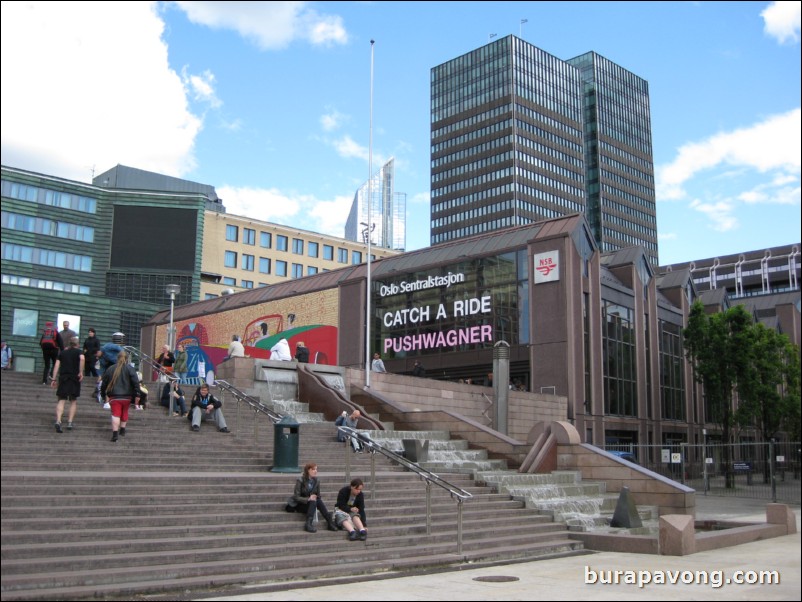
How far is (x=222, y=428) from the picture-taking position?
61.0 ft

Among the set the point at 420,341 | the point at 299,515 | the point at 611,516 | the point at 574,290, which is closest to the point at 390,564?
the point at 299,515

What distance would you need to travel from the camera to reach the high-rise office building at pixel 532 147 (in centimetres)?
14175

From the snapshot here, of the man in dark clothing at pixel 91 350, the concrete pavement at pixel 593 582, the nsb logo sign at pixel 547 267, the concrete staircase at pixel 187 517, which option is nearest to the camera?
the concrete pavement at pixel 593 582

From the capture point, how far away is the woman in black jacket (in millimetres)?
13195

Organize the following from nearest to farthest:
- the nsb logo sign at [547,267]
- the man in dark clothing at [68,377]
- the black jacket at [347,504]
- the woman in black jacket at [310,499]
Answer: the woman in black jacket at [310,499] < the black jacket at [347,504] < the man in dark clothing at [68,377] < the nsb logo sign at [547,267]

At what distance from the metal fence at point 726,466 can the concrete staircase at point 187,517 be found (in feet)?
38.3

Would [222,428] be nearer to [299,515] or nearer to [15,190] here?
[299,515]

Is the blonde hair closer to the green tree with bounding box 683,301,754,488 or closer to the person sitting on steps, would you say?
the person sitting on steps

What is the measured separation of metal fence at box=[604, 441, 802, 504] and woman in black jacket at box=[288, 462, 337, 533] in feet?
52.5

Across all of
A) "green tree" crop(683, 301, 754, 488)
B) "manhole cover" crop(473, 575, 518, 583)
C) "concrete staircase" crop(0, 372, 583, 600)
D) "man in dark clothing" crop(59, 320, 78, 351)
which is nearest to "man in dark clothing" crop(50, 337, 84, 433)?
"concrete staircase" crop(0, 372, 583, 600)

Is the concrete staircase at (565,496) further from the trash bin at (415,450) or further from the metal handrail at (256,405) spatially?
the metal handrail at (256,405)

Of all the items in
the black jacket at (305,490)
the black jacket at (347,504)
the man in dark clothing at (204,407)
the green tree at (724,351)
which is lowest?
the black jacket at (347,504)

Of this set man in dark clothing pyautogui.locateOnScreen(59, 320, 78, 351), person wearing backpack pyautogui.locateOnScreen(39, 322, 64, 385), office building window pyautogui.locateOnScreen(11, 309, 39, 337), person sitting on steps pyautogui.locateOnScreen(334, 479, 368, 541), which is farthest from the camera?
office building window pyautogui.locateOnScreen(11, 309, 39, 337)

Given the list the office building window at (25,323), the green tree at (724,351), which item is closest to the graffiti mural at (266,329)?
the office building window at (25,323)
